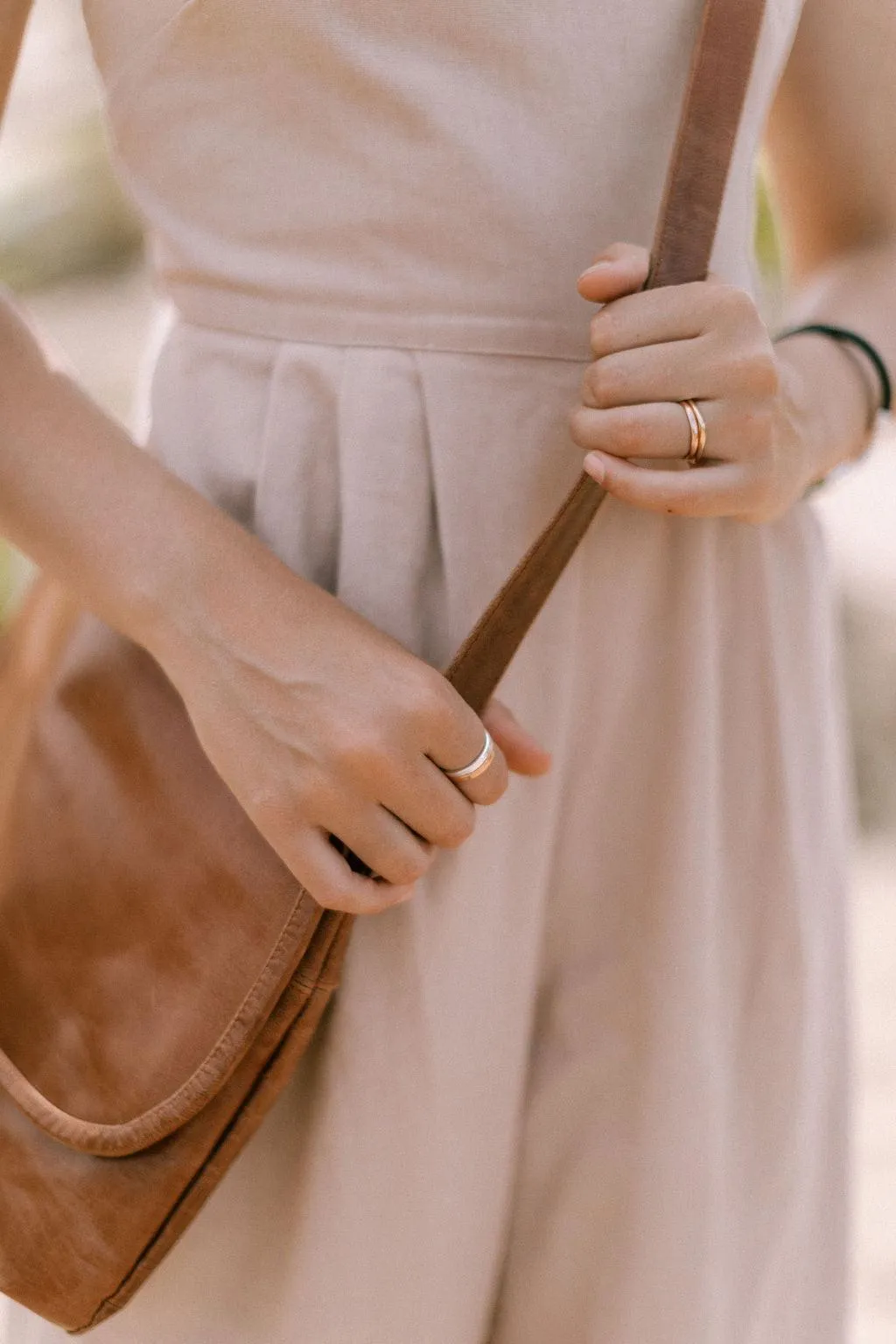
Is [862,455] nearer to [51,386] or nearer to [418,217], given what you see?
[418,217]

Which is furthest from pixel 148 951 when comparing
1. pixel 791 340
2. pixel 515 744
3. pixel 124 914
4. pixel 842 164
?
pixel 842 164

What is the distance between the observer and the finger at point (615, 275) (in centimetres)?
74

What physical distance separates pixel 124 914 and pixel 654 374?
0.46 meters

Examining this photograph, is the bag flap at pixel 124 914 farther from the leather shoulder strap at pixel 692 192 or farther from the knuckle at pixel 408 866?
the leather shoulder strap at pixel 692 192

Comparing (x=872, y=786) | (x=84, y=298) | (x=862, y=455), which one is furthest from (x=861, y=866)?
(x=84, y=298)

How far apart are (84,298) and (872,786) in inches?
228

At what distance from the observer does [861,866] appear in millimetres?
3717

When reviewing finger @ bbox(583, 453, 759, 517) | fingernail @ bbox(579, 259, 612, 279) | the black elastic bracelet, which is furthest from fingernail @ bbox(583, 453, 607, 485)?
the black elastic bracelet

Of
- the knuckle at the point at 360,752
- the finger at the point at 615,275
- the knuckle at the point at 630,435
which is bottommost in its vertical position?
the knuckle at the point at 360,752

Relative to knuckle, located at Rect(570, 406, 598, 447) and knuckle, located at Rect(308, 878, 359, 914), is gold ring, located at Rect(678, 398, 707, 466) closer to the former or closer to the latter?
knuckle, located at Rect(570, 406, 598, 447)

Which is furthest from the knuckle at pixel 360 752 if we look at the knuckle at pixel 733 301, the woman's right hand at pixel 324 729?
the knuckle at pixel 733 301

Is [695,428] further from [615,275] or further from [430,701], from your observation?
[430,701]

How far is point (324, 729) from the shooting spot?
70 cm

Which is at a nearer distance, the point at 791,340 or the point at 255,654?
the point at 255,654
